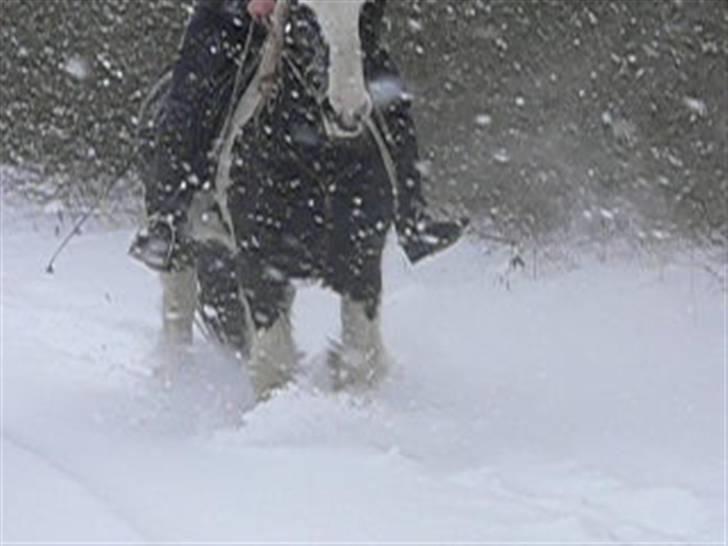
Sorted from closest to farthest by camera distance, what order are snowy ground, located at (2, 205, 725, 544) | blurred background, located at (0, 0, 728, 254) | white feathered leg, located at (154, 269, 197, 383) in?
snowy ground, located at (2, 205, 725, 544), white feathered leg, located at (154, 269, 197, 383), blurred background, located at (0, 0, 728, 254)

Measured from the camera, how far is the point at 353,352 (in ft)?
18.7

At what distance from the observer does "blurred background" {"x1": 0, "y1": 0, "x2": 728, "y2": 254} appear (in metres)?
8.78

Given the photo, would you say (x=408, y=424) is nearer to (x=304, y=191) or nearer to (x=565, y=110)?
(x=304, y=191)

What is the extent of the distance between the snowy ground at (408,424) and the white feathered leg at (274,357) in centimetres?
10

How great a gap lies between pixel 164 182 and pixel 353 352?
2.43ft

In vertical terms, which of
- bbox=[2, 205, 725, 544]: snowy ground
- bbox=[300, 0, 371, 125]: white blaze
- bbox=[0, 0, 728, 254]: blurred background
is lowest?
bbox=[2, 205, 725, 544]: snowy ground

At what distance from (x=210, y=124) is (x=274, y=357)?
0.69 metres

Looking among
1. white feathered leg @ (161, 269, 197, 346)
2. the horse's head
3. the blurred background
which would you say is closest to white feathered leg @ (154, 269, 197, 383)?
white feathered leg @ (161, 269, 197, 346)

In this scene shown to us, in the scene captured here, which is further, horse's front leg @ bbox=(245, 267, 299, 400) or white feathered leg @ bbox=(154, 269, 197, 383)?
white feathered leg @ bbox=(154, 269, 197, 383)

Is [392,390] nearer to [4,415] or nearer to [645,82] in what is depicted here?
[4,415]

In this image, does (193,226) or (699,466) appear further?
(193,226)

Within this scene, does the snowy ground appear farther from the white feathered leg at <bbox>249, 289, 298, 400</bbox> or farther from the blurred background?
the blurred background

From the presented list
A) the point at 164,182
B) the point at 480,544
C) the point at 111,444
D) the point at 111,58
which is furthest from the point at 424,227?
the point at 111,58

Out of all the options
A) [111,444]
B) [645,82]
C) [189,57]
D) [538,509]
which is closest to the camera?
[538,509]
